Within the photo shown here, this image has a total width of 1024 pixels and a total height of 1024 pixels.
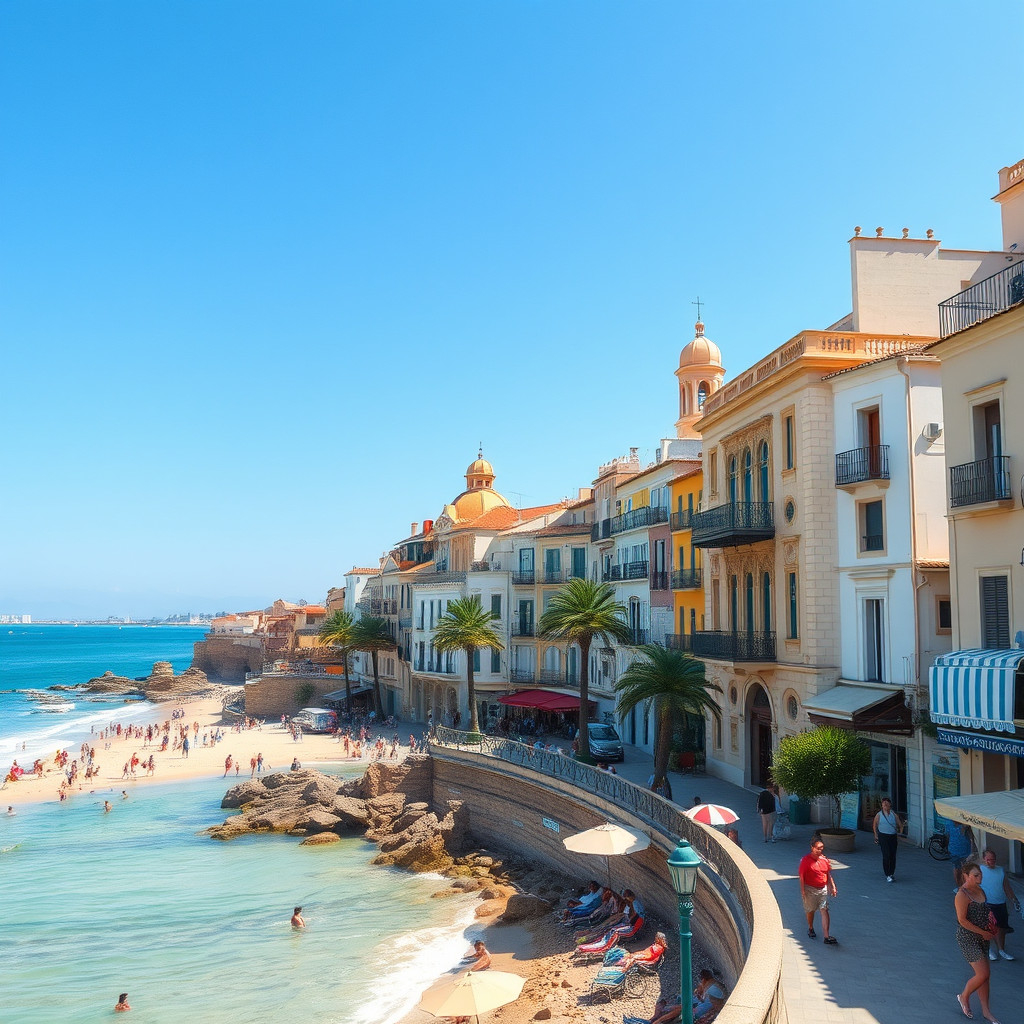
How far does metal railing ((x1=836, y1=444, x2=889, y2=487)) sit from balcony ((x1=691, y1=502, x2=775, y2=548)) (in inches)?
138

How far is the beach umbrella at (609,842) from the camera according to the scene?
20547 millimetres

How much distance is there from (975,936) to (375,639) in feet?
193

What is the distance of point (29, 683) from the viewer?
→ 14612cm

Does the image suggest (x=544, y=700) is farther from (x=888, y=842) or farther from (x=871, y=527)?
(x=888, y=842)

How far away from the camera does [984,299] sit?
2139 cm

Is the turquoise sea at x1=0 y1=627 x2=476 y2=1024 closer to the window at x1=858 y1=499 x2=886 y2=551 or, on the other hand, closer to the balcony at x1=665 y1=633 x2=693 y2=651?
the balcony at x1=665 y1=633 x2=693 y2=651

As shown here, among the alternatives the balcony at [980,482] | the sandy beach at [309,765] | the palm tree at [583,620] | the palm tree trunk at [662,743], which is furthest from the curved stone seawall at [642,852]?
the balcony at [980,482]

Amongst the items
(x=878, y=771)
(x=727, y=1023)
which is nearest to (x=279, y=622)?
(x=878, y=771)

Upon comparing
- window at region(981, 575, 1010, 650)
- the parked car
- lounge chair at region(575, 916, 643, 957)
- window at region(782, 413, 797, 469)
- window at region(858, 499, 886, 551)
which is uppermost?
window at region(782, 413, 797, 469)

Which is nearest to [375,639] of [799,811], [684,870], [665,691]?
[665,691]

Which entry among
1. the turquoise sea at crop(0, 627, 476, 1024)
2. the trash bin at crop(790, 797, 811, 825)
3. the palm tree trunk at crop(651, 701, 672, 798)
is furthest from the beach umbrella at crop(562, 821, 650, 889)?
the palm tree trunk at crop(651, 701, 672, 798)

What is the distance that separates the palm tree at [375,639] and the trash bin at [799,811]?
150ft

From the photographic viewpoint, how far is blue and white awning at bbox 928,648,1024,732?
17.7 meters

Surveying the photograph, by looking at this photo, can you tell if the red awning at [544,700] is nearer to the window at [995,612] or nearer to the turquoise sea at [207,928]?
the turquoise sea at [207,928]
